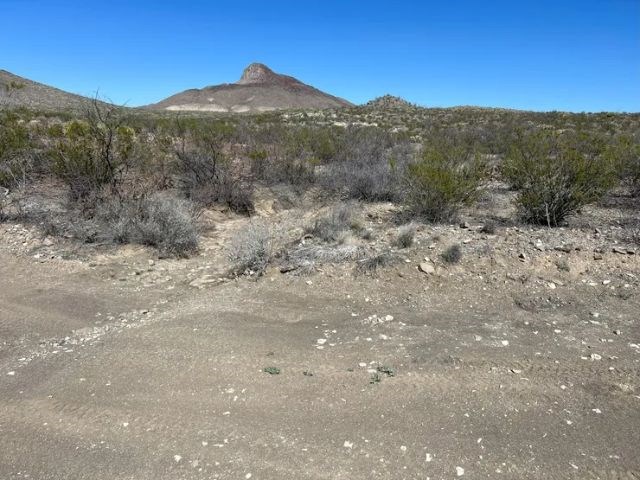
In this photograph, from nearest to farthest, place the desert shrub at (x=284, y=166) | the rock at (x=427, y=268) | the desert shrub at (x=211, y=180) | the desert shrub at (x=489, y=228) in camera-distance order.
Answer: the rock at (x=427, y=268) → the desert shrub at (x=489, y=228) → the desert shrub at (x=211, y=180) → the desert shrub at (x=284, y=166)

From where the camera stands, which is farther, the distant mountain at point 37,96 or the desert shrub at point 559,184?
the distant mountain at point 37,96

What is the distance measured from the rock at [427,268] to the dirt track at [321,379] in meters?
0.09

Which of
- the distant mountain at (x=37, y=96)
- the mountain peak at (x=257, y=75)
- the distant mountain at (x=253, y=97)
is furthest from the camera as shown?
the mountain peak at (x=257, y=75)

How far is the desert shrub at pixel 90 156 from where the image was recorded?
10445 mm

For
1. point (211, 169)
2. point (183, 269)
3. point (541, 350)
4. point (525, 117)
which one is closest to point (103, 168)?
point (211, 169)

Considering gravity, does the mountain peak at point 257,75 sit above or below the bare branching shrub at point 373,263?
above

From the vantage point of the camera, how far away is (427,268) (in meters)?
7.21

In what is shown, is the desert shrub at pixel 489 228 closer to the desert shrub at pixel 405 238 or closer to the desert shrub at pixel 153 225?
the desert shrub at pixel 405 238

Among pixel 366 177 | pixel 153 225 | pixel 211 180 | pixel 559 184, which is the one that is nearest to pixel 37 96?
pixel 211 180

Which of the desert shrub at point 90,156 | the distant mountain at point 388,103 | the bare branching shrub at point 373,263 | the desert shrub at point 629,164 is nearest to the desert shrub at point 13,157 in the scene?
the desert shrub at point 90,156

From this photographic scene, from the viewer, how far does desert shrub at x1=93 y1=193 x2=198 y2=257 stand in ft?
28.2

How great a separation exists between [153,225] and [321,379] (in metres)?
5.21

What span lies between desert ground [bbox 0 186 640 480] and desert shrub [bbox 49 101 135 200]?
7.71ft

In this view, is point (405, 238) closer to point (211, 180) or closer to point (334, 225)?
point (334, 225)
